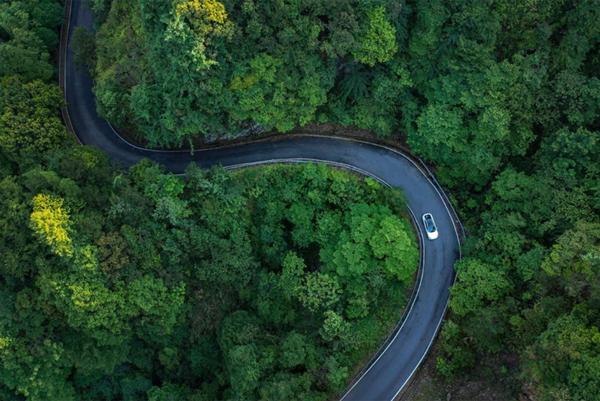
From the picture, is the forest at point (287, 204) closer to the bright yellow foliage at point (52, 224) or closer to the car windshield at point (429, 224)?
the bright yellow foliage at point (52, 224)

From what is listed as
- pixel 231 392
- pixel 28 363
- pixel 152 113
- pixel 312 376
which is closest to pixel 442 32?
pixel 152 113

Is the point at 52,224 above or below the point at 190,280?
below

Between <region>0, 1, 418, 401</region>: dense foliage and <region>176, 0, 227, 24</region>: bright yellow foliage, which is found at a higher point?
<region>176, 0, 227, 24</region>: bright yellow foliage

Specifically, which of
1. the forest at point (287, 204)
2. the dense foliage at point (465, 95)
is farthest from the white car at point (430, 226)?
the dense foliage at point (465, 95)

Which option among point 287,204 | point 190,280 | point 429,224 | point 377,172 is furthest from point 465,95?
point 190,280

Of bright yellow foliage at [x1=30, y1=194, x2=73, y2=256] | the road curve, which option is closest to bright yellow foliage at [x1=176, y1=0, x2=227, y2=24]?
the road curve

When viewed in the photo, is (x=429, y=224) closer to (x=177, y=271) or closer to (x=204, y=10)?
(x=177, y=271)

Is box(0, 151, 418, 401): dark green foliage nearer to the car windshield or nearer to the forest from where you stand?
the forest
